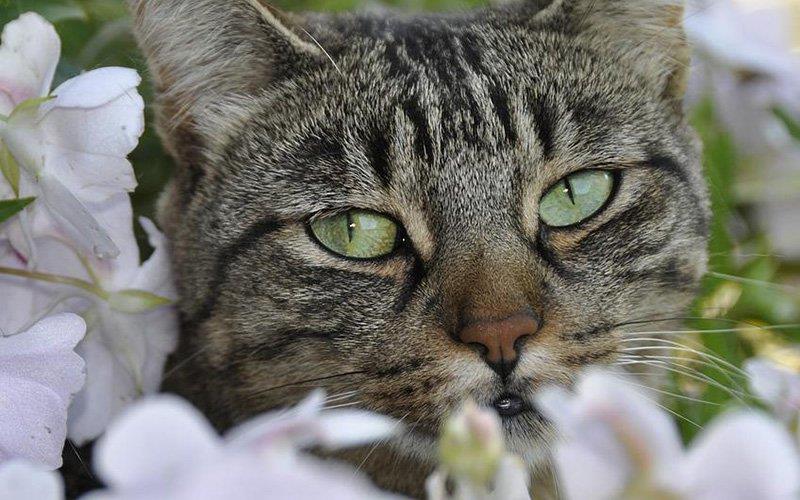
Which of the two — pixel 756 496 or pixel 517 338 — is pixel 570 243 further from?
pixel 756 496

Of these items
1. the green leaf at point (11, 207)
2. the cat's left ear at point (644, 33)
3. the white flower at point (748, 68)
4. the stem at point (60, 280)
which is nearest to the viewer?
the green leaf at point (11, 207)

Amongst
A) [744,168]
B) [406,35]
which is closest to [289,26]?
[406,35]

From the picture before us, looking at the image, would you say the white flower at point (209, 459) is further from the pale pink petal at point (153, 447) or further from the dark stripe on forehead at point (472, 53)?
the dark stripe on forehead at point (472, 53)

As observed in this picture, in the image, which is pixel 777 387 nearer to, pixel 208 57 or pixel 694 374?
pixel 694 374

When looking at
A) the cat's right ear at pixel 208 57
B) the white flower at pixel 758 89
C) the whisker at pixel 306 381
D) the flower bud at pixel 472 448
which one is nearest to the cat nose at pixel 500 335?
the whisker at pixel 306 381

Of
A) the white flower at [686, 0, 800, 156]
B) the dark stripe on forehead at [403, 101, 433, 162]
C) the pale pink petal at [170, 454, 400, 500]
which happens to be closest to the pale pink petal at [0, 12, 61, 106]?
the dark stripe on forehead at [403, 101, 433, 162]
